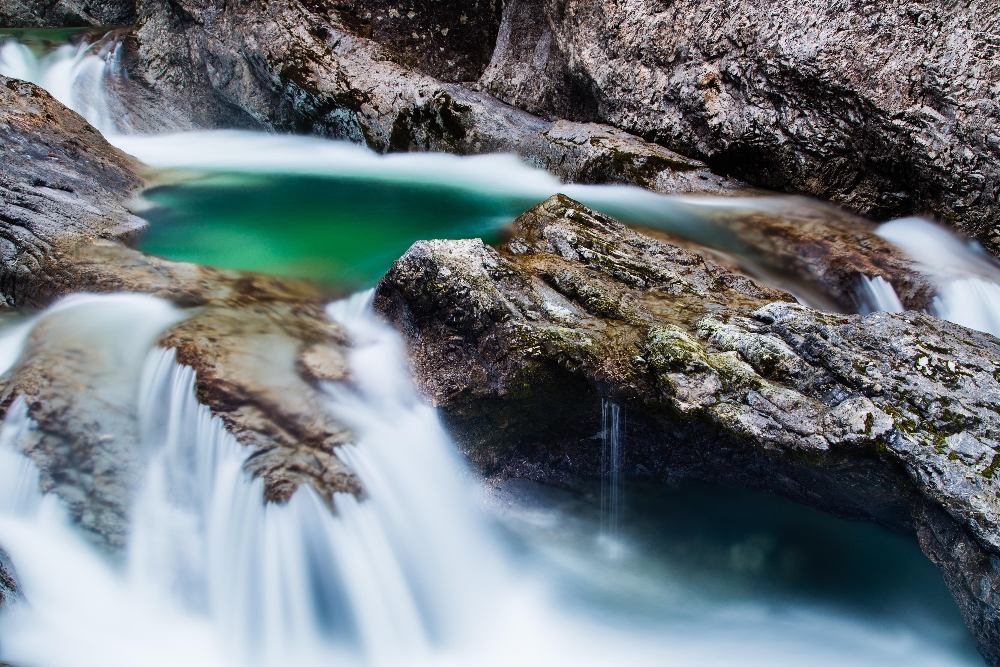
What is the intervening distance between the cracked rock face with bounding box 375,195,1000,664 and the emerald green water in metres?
1.59

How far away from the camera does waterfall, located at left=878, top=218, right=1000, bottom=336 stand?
17.7ft

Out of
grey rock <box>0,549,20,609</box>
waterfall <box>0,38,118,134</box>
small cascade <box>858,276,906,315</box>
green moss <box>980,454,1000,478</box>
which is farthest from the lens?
waterfall <box>0,38,118,134</box>

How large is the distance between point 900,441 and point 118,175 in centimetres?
834

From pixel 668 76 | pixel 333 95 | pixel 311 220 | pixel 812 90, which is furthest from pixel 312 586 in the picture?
pixel 333 95

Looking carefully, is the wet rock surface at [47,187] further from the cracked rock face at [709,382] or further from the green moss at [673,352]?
the green moss at [673,352]

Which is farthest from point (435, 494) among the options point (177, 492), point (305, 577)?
point (177, 492)

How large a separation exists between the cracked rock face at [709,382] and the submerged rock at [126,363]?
→ 86cm

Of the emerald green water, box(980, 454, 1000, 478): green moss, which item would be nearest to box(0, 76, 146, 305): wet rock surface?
the emerald green water

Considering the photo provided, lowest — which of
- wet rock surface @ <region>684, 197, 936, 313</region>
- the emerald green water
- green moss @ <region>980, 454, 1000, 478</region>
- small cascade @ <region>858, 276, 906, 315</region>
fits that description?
green moss @ <region>980, 454, 1000, 478</region>

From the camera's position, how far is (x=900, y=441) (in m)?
3.44

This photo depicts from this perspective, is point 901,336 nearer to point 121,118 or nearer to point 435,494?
point 435,494

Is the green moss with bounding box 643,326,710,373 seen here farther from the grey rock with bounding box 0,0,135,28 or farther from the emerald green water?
the grey rock with bounding box 0,0,135,28

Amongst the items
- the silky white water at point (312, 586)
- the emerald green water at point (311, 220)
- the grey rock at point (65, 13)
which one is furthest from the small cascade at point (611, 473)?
the grey rock at point (65, 13)

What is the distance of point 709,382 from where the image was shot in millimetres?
3809
